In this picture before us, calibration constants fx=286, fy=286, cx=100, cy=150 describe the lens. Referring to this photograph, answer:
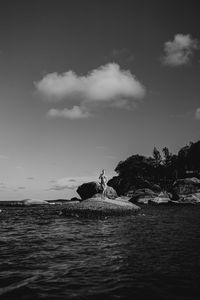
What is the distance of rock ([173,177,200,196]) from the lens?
72756 millimetres

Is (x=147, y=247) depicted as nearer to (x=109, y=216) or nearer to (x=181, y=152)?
(x=109, y=216)

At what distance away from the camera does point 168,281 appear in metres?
7.86

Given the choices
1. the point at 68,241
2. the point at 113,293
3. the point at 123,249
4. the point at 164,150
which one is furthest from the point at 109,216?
the point at 164,150

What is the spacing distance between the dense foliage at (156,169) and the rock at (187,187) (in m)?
21.7

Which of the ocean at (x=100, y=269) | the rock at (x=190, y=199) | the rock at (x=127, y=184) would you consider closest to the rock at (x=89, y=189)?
the rock at (x=190, y=199)

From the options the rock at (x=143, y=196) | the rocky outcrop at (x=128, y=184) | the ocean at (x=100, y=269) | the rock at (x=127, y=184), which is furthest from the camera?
the rock at (x=127, y=184)

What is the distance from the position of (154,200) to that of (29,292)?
68.7m

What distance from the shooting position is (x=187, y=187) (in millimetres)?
73500

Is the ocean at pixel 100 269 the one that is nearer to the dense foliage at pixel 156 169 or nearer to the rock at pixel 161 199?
the rock at pixel 161 199

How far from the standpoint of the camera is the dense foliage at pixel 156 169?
338ft

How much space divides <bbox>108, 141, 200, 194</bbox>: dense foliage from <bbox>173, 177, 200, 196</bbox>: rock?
71.1 feet

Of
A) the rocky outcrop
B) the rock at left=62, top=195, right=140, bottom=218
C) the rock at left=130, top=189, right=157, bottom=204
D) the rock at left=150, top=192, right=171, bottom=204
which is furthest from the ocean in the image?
the rocky outcrop

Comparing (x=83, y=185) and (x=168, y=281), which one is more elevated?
(x=83, y=185)

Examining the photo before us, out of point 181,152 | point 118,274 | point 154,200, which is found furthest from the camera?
point 181,152
